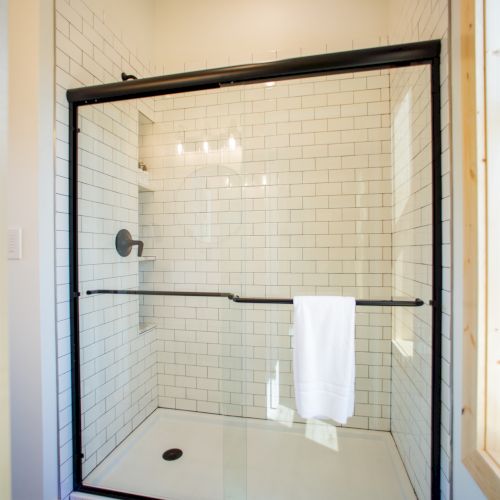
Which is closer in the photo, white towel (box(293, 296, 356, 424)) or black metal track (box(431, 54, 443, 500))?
black metal track (box(431, 54, 443, 500))

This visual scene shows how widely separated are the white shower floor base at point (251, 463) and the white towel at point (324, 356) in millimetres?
554

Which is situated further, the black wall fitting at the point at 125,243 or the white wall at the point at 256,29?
the white wall at the point at 256,29

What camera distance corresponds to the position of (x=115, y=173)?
68.6 inches

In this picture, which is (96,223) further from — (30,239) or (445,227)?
(445,227)

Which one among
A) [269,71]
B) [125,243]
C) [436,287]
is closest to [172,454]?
[125,243]

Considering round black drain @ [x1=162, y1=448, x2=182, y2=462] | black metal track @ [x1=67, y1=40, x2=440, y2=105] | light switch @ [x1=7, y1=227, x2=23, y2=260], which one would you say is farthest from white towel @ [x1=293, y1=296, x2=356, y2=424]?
light switch @ [x1=7, y1=227, x2=23, y2=260]

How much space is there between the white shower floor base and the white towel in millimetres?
554

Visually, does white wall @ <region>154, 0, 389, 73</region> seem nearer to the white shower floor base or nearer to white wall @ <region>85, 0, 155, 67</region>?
white wall @ <region>85, 0, 155, 67</region>

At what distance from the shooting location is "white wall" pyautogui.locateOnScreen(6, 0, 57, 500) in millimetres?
1288

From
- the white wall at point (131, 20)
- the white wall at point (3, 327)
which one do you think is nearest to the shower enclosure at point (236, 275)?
the white wall at point (131, 20)

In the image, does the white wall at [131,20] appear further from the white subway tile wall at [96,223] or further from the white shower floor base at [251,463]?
the white shower floor base at [251,463]

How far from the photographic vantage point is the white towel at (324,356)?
4.12 feet

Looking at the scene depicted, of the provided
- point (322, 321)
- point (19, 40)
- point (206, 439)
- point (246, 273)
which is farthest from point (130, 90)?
point (206, 439)

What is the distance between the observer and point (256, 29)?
2.05 m
